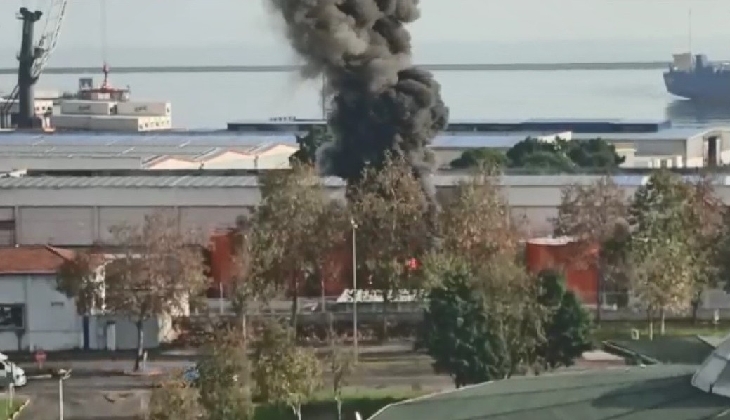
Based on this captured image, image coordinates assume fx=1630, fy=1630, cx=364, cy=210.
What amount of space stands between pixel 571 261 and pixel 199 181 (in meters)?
14.3

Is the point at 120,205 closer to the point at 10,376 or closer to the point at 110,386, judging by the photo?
the point at 110,386

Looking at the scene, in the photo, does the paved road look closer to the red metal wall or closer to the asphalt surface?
the asphalt surface

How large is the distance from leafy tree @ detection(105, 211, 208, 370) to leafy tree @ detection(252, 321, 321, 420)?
745cm

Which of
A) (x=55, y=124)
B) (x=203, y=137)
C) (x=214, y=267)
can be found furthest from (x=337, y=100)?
(x=55, y=124)

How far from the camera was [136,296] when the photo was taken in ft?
105

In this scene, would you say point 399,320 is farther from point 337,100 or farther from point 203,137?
point 203,137

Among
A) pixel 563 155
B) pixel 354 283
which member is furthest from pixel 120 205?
pixel 563 155

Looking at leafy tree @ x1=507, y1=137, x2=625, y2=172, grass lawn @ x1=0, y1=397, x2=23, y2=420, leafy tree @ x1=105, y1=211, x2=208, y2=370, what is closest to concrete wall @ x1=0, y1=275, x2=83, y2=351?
leafy tree @ x1=105, y1=211, x2=208, y2=370

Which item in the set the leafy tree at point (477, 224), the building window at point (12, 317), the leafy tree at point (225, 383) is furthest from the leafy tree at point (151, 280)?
the leafy tree at point (225, 383)

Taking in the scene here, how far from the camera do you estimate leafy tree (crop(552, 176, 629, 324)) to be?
35.8 m

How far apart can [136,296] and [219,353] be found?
8.67 meters

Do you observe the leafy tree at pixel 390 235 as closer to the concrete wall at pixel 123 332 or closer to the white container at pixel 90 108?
the concrete wall at pixel 123 332

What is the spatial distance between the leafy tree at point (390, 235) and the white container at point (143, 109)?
6624 centimetres

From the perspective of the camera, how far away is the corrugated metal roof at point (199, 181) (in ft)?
149
